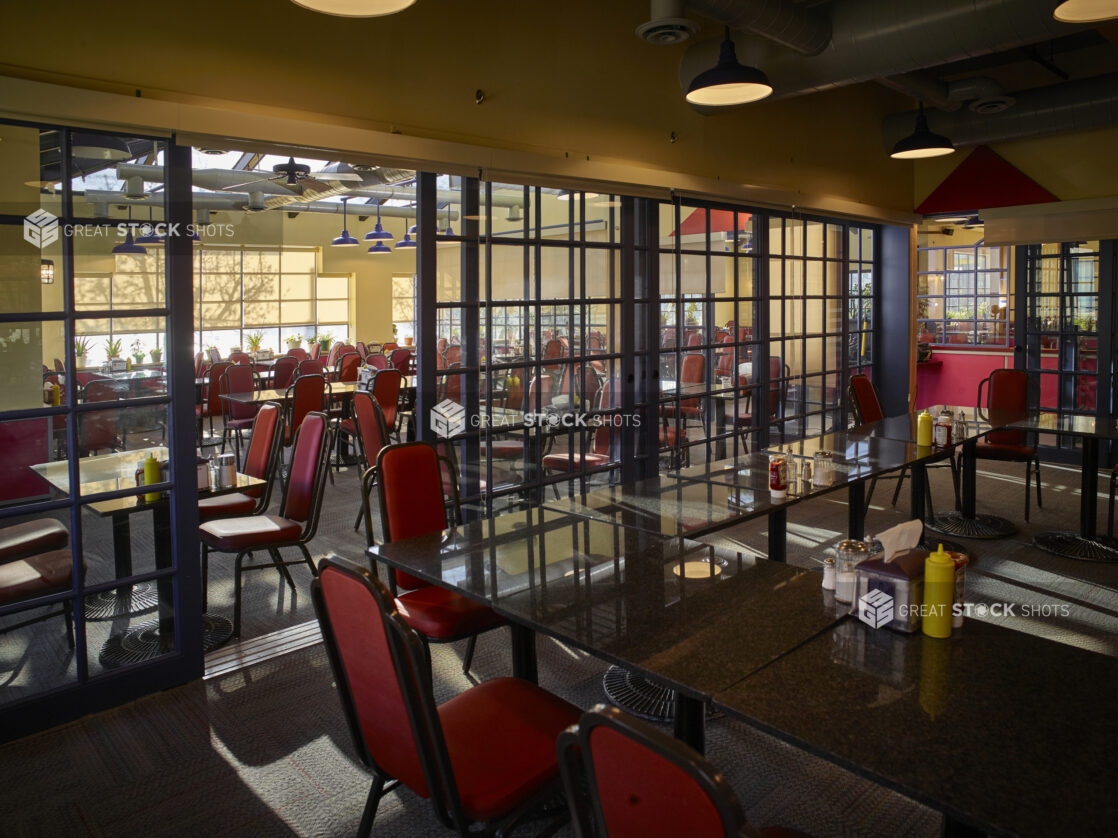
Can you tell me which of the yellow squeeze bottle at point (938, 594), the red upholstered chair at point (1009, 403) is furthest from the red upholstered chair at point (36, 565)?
the red upholstered chair at point (1009, 403)

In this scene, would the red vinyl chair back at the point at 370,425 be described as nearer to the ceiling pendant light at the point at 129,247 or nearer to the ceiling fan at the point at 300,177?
the ceiling pendant light at the point at 129,247

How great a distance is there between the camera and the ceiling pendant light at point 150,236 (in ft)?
10.4

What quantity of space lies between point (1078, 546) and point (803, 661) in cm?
422

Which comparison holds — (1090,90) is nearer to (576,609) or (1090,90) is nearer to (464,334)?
(464,334)

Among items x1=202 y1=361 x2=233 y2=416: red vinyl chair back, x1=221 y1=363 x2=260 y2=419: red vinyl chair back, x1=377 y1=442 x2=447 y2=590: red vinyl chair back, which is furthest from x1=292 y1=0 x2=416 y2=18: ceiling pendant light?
x1=202 y1=361 x2=233 y2=416: red vinyl chair back

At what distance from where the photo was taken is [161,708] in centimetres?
326

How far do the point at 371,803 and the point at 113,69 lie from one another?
109 inches

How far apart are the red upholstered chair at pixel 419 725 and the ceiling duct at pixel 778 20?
3.55 meters

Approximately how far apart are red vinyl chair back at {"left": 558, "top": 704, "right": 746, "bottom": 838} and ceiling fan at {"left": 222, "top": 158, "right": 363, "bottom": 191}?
21.9ft

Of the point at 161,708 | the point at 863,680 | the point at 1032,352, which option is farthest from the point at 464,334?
the point at 1032,352

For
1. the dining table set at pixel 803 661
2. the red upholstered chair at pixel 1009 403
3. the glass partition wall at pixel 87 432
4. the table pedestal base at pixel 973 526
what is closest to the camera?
the dining table set at pixel 803 661

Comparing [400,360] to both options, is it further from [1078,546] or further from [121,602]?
[1078,546]

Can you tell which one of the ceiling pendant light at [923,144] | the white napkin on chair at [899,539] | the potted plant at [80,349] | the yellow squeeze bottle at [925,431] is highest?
the ceiling pendant light at [923,144]

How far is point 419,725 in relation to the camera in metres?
1.79
